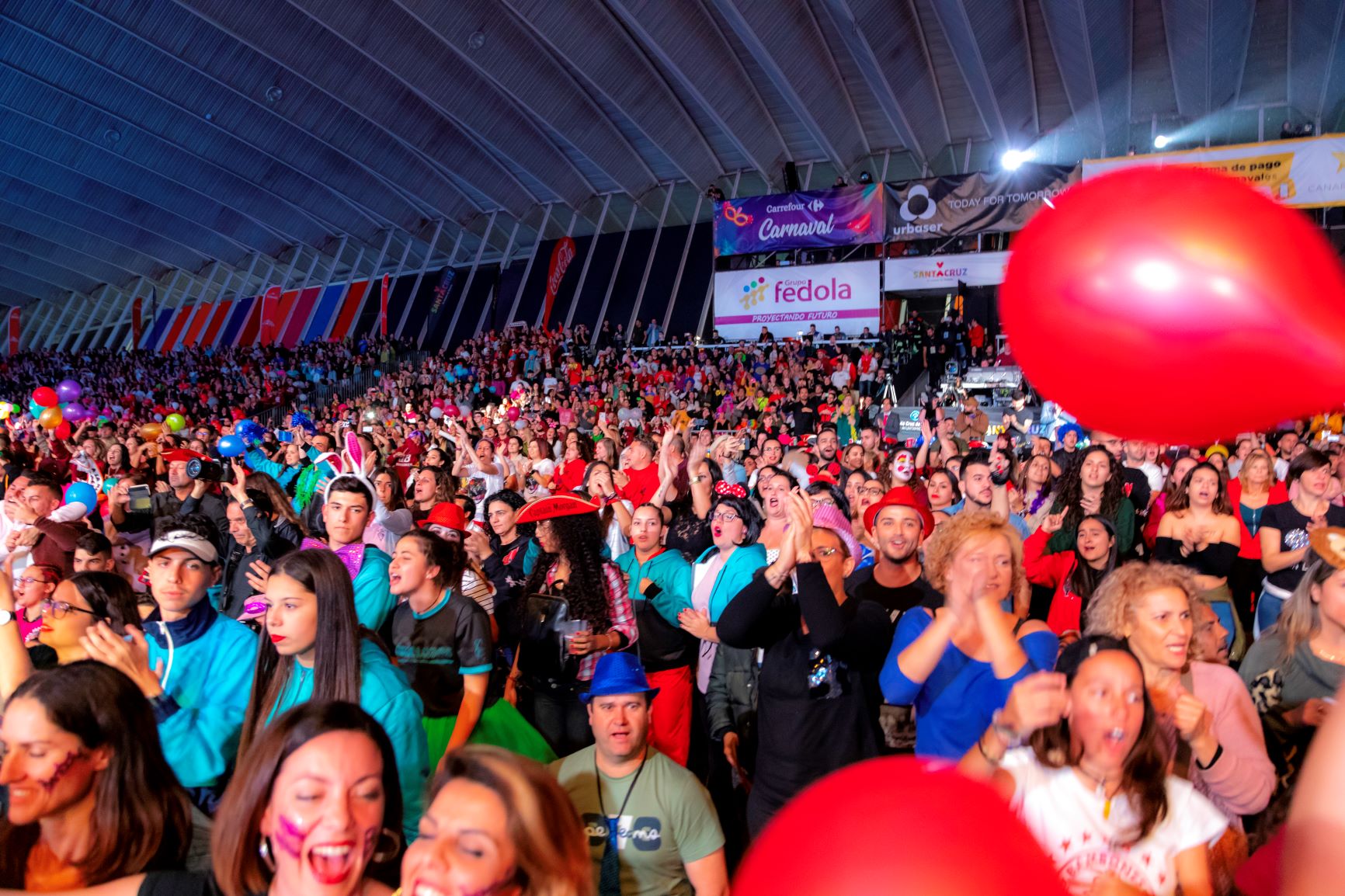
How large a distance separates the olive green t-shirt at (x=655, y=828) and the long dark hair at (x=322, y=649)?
2.21 feet

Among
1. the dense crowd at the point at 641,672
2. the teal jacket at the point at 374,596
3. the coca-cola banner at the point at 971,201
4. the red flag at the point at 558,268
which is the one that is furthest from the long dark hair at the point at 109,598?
the red flag at the point at 558,268

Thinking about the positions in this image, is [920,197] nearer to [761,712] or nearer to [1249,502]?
[1249,502]

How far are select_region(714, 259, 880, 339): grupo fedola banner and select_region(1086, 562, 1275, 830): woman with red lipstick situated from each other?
1925cm

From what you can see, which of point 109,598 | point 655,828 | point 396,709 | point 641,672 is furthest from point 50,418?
point 655,828

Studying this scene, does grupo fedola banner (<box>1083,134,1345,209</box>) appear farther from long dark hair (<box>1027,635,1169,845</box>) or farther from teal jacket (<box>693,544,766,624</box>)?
long dark hair (<box>1027,635,1169,845</box>)

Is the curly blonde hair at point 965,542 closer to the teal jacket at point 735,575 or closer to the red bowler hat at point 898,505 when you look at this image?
the red bowler hat at point 898,505

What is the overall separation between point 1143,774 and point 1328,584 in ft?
4.66

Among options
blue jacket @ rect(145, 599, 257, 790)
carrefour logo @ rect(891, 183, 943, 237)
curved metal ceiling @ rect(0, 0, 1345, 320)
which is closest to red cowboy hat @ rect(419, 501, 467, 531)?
blue jacket @ rect(145, 599, 257, 790)

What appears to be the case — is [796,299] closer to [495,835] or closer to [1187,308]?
[1187,308]

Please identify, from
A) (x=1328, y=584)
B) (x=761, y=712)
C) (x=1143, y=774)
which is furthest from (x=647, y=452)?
(x=1143, y=774)

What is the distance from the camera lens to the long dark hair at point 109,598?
3271 mm

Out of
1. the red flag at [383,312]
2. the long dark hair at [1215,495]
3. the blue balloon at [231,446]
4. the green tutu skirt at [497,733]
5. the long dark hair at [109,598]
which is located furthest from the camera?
the red flag at [383,312]

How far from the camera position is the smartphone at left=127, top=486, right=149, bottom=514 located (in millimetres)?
6520

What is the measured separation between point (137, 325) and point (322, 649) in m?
41.8
